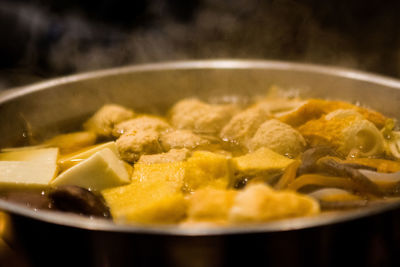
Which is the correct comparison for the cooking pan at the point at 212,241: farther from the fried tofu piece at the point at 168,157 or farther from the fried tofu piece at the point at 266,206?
the fried tofu piece at the point at 168,157

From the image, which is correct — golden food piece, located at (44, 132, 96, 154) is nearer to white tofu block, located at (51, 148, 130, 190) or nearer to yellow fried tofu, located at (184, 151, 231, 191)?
white tofu block, located at (51, 148, 130, 190)

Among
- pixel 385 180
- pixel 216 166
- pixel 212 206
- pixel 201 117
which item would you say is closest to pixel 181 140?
pixel 201 117

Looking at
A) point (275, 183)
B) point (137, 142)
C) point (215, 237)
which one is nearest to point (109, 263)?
point (215, 237)

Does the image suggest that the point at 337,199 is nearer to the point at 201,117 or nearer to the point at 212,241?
the point at 212,241

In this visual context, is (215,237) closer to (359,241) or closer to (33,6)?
(359,241)

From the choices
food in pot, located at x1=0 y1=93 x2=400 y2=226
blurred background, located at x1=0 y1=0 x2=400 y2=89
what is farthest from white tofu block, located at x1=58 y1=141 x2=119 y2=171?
blurred background, located at x1=0 y1=0 x2=400 y2=89

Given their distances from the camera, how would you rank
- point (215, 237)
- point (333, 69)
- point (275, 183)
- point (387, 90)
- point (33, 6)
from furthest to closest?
point (33, 6), point (333, 69), point (387, 90), point (275, 183), point (215, 237)
